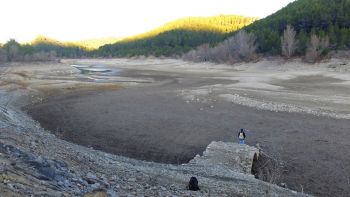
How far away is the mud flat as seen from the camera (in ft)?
68.6

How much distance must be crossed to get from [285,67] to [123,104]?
4786 centimetres

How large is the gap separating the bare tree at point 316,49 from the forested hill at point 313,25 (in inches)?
82.6

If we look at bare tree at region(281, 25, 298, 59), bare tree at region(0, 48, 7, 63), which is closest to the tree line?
bare tree at region(281, 25, 298, 59)

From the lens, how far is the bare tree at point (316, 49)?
75350 mm

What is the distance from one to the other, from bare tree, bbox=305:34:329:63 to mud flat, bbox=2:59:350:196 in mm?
28044

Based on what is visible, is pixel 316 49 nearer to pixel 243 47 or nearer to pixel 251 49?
pixel 251 49

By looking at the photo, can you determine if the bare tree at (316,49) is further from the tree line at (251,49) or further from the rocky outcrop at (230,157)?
the rocky outcrop at (230,157)

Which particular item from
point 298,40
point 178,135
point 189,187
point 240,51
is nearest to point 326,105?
point 178,135

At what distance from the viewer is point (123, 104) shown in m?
39.4

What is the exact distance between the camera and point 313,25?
318 ft

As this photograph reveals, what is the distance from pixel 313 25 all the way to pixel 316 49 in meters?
21.7

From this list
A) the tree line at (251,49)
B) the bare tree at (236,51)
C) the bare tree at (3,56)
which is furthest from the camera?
the bare tree at (3,56)

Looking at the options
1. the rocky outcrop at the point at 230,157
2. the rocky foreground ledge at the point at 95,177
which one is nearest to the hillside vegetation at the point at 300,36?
the rocky outcrop at the point at 230,157

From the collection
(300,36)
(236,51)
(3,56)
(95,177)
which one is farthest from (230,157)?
(3,56)
